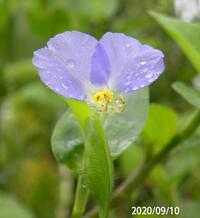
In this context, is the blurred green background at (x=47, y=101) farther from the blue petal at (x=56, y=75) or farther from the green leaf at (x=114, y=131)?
the blue petal at (x=56, y=75)

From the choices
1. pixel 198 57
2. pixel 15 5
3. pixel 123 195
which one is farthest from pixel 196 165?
pixel 15 5

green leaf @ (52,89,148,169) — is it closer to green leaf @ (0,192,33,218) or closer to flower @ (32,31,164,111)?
flower @ (32,31,164,111)

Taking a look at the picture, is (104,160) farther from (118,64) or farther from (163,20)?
(163,20)

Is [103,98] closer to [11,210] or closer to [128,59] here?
[128,59]
